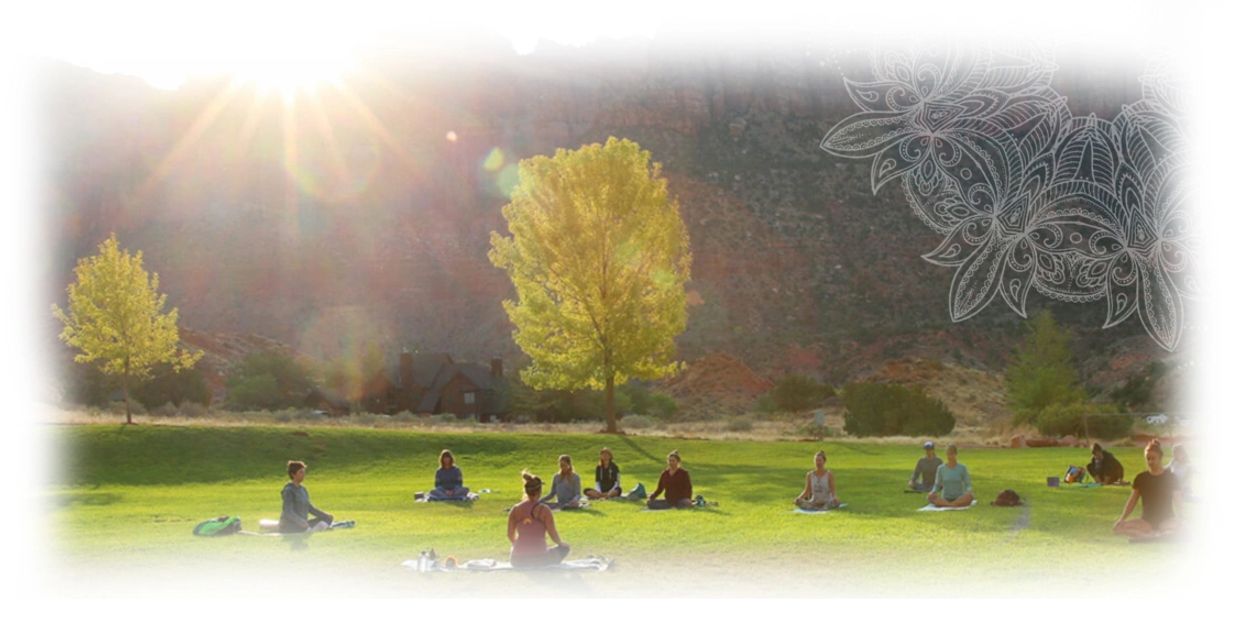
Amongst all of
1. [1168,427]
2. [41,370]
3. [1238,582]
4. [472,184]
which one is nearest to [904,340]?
[1168,427]

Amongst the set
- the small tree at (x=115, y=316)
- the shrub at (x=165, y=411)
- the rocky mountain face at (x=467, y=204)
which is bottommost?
the shrub at (x=165, y=411)

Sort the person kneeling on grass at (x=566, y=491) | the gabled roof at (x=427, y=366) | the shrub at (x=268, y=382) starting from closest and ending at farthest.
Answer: the person kneeling on grass at (x=566, y=491)
the shrub at (x=268, y=382)
the gabled roof at (x=427, y=366)

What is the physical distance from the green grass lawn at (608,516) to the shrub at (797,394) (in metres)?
31.5

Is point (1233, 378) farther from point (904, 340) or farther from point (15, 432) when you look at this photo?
point (904, 340)

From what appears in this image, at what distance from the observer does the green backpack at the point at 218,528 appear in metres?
16.5

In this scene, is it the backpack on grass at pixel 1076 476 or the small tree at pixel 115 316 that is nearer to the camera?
the backpack on grass at pixel 1076 476

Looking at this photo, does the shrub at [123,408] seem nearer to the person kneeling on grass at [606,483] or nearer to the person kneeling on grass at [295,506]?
the person kneeling on grass at [606,483]

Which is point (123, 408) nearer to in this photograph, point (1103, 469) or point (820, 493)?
point (820, 493)

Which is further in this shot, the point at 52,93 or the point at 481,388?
the point at 52,93

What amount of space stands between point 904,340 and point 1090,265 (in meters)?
55.3

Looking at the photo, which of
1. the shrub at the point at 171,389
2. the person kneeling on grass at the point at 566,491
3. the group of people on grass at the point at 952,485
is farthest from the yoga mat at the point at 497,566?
the shrub at the point at 171,389

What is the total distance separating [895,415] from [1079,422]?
10457mm

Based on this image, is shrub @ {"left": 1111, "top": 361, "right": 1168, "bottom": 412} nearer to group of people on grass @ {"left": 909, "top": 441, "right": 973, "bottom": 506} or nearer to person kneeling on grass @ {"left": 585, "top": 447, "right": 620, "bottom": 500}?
group of people on grass @ {"left": 909, "top": 441, "right": 973, "bottom": 506}

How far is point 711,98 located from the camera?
99750 mm
